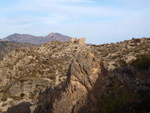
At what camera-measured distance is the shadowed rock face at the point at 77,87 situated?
1322 cm

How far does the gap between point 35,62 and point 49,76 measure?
26.6ft

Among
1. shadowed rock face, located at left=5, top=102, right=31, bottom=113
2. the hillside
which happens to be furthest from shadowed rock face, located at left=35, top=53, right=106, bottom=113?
shadowed rock face, located at left=5, top=102, right=31, bottom=113

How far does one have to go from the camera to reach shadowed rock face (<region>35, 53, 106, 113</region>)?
43.4 ft

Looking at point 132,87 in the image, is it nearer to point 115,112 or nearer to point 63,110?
point 115,112

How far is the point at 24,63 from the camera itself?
34.6 m

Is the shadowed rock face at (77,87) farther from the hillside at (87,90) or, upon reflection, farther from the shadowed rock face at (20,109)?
the shadowed rock face at (20,109)

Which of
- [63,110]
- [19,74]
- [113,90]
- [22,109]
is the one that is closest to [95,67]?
[113,90]

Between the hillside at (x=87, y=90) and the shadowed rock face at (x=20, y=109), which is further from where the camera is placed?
the shadowed rock face at (x=20, y=109)

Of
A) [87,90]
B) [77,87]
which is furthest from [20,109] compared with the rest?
[87,90]

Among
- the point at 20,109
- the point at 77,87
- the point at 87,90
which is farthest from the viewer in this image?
the point at 20,109

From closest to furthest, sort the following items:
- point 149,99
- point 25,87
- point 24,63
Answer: point 149,99 → point 25,87 → point 24,63

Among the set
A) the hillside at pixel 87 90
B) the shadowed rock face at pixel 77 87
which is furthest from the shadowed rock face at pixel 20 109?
the shadowed rock face at pixel 77 87

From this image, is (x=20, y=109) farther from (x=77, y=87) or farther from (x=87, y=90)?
(x=87, y=90)

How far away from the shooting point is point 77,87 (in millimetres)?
14211
